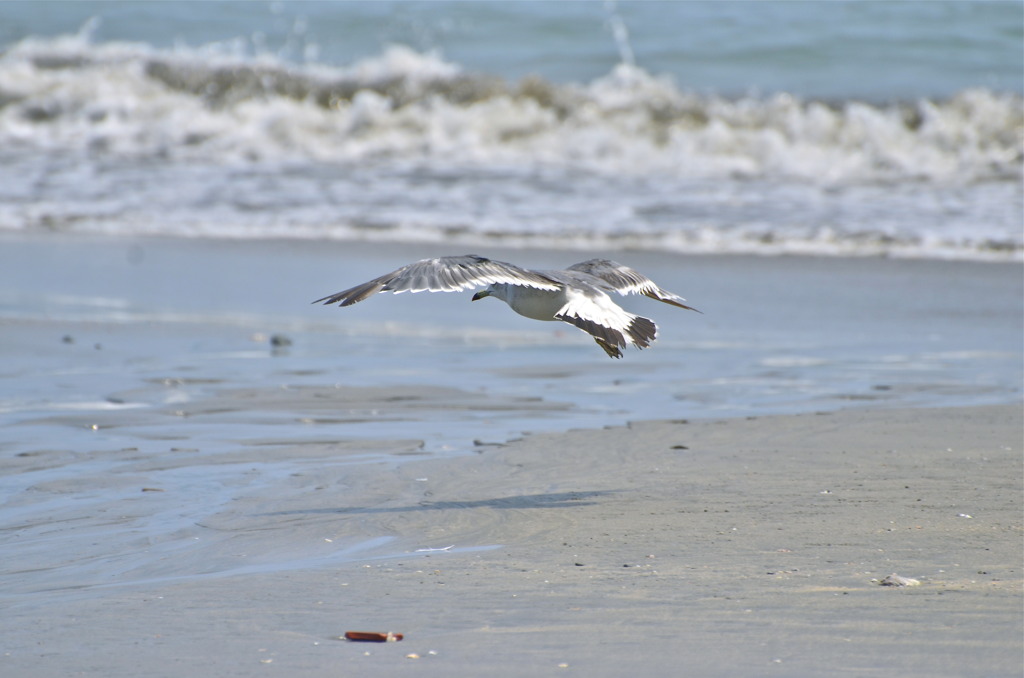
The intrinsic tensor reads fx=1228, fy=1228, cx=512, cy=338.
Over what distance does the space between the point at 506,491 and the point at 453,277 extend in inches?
35.6

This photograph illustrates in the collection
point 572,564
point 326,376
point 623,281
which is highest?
point 623,281

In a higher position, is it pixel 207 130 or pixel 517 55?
pixel 517 55

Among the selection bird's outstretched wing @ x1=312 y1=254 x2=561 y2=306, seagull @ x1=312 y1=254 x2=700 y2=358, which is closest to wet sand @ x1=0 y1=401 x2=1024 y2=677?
seagull @ x1=312 y1=254 x2=700 y2=358

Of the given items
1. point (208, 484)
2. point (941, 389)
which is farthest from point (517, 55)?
point (208, 484)

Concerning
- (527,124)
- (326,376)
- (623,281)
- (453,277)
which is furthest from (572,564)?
(527,124)

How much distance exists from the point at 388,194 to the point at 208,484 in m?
9.34

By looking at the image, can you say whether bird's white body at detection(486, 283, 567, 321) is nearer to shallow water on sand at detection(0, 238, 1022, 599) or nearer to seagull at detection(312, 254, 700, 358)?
seagull at detection(312, 254, 700, 358)

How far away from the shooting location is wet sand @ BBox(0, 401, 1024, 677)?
9.40 ft

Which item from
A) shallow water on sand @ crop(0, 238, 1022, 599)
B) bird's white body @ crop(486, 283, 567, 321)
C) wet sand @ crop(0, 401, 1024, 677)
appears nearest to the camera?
wet sand @ crop(0, 401, 1024, 677)

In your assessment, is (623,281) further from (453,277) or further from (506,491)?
(506,491)

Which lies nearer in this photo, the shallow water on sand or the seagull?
the shallow water on sand

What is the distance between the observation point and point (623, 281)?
5.78 metres

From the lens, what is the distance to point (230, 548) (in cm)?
375

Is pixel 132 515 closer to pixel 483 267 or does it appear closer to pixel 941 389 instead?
pixel 483 267
